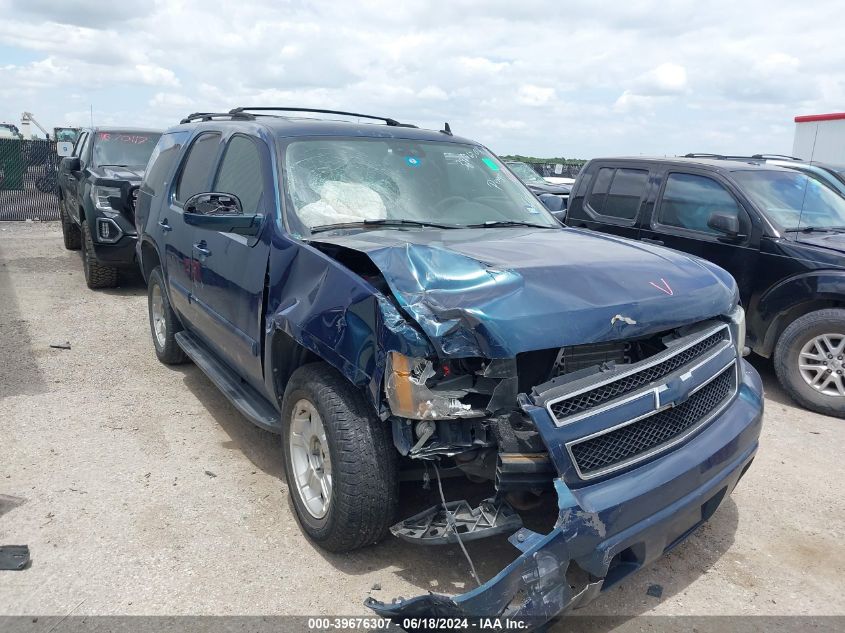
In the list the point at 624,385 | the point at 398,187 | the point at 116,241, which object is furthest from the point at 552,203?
the point at 116,241

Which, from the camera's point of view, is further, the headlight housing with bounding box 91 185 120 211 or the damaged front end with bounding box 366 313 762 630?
the headlight housing with bounding box 91 185 120 211

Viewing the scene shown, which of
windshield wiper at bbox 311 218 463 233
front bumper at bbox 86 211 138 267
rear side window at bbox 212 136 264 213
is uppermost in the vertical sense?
rear side window at bbox 212 136 264 213

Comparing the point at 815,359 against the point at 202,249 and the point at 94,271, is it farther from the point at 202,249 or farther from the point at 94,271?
the point at 94,271

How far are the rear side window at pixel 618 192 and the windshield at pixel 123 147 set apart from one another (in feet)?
20.5

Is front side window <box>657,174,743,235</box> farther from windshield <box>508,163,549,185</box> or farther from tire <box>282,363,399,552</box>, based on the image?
windshield <box>508,163,549,185</box>

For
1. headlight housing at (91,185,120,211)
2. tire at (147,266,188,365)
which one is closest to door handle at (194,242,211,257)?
tire at (147,266,188,365)

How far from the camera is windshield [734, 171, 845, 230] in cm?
589

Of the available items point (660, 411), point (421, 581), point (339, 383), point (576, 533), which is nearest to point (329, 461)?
point (339, 383)

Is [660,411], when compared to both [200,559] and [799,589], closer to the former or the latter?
[799,589]

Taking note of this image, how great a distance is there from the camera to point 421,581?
3035 mm

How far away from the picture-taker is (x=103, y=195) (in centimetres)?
838

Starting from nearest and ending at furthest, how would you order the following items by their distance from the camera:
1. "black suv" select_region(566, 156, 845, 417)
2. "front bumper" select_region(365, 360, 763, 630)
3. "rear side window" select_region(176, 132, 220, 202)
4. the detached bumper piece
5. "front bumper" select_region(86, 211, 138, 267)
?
"front bumper" select_region(365, 360, 763, 630) < the detached bumper piece < "rear side window" select_region(176, 132, 220, 202) < "black suv" select_region(566, 156, 845, 417) < "front bumper" select_region(86, 211, 138, 267)

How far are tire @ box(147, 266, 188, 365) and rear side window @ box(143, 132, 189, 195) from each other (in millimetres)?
703

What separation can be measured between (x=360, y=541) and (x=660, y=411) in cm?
136
